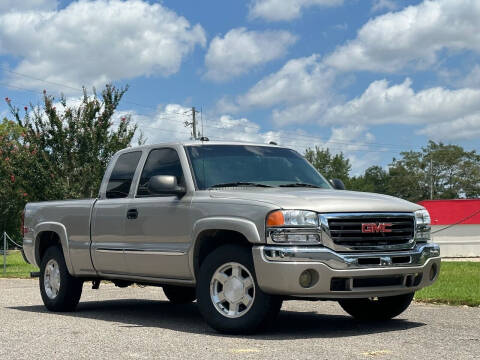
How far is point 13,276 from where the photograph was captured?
20828mm

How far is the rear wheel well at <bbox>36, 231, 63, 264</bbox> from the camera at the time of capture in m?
11.2

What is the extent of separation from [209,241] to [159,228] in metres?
0.76

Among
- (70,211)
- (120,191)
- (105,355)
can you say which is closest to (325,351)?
(105,355)

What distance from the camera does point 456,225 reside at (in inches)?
1633

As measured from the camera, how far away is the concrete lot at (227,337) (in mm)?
6922

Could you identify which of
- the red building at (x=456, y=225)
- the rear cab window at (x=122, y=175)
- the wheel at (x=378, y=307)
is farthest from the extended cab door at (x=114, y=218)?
the red building at (x=456, y=225)

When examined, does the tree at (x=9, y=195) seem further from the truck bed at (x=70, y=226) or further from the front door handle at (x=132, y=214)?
the front door handle at (x=132, y=214)

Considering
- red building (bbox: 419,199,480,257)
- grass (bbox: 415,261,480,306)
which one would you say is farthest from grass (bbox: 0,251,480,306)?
red building (bbox: 419,199,480,257)

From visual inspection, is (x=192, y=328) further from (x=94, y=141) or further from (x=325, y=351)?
(x=94, y=141)

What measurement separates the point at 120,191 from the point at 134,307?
7.59 feet

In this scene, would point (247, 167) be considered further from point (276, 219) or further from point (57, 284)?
point (57, 284)

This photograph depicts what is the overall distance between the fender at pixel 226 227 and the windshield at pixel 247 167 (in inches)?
21.6

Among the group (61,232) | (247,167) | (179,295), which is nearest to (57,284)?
(61,232)

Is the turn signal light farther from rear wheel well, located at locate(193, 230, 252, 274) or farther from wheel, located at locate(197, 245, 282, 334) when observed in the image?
rear wheel well, located at locate(193, 230, 252, 274)
